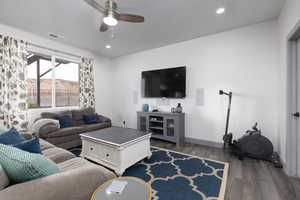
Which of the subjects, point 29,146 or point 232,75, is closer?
point 29,146

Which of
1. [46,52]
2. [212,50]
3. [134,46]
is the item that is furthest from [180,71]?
[46,52]

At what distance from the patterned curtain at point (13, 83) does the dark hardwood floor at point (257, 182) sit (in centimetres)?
405

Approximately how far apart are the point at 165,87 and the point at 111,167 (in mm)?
2383

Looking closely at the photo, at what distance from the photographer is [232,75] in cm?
289

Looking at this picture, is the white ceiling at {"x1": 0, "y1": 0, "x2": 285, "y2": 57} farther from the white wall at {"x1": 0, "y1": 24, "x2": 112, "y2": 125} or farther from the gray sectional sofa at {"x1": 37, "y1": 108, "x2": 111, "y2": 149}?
the gray sectional sofa at {"x1": 37, "y1": 108, "x2": 111, "y2": 149}

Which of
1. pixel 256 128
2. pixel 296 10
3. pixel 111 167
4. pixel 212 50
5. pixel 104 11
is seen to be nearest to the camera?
pixel 296 10

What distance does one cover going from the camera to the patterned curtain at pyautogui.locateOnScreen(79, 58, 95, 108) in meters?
4.02

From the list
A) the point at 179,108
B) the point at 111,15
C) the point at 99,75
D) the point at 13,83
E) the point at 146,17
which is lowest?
the point at 179,108

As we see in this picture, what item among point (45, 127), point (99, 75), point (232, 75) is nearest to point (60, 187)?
point (45, 127)

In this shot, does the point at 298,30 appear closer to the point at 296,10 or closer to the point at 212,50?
the point at 296,10

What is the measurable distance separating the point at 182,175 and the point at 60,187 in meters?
1.62

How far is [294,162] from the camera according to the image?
1907mm

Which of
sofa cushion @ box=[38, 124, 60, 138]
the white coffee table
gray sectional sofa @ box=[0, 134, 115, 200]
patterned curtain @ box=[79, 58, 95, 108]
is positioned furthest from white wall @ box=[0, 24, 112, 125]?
gray sectional sofa @ box=[0, 134, 115, 200]

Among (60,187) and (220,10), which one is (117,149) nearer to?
(60,187)
